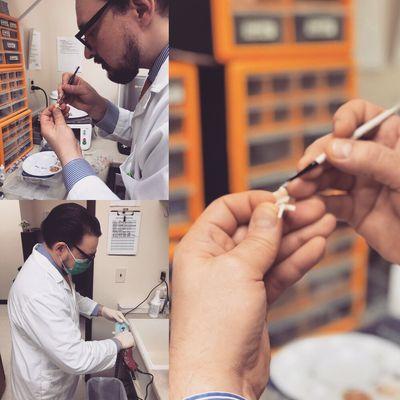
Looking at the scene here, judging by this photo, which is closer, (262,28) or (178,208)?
(262,28)

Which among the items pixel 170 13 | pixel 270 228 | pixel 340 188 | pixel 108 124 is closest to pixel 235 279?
pixel 270 228

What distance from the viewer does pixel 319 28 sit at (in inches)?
33.4

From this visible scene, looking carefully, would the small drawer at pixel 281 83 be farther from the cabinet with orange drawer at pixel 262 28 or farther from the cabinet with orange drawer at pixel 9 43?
the cabinet with orange drawer at pixel 9 43

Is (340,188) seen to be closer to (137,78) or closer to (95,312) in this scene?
(137,78)

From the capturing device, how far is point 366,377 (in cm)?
97

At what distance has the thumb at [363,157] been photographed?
2.36 ft

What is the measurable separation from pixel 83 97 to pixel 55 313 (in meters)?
0.46

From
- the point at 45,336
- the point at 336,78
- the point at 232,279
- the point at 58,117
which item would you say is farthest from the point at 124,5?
the point at 45,336

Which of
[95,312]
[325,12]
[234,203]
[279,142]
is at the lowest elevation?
[95,312]

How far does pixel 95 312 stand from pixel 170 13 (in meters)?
0.67

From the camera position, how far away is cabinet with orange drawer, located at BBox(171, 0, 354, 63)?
0.82 m

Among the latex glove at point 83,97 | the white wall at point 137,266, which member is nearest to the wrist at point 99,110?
the latex glove at point 83,97

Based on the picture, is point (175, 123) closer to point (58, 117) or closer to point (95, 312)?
point (58, 117)

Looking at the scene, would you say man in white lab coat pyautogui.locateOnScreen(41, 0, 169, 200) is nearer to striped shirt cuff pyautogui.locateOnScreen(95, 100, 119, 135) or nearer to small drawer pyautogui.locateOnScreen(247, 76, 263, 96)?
striped shirt cuff pyautogui.locateOnScreen(95, 100, 119, 135)
